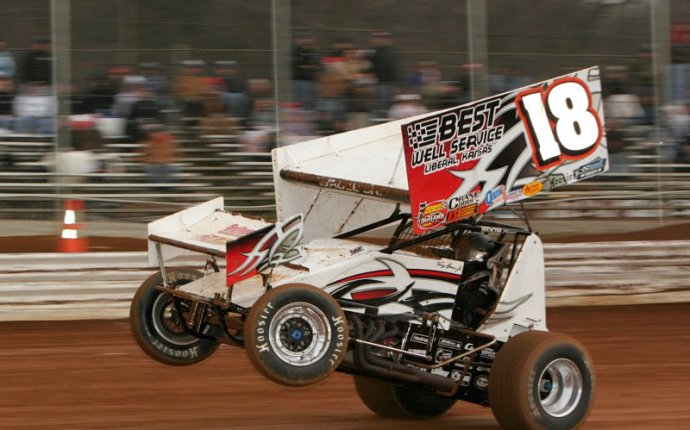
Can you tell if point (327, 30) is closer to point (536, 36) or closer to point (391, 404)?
point (536, 36)

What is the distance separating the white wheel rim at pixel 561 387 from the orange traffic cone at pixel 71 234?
762cm

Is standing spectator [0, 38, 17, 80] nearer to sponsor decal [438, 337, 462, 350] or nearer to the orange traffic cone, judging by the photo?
the orange traffic cone

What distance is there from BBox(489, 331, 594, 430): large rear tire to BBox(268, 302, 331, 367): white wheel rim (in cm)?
124

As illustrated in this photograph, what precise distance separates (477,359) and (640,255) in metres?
7.09

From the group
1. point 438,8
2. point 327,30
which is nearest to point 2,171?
point 327,30

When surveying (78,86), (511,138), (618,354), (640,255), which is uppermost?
(78,86)

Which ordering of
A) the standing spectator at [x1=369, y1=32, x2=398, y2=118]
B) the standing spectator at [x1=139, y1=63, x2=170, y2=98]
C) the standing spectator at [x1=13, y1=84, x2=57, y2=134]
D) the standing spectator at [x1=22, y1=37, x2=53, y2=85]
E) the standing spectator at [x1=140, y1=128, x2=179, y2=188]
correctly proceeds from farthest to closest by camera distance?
the standing spectator at [x1=369, y1=32, x2=398, y2=118], the standing spectator at [x1=139, y1=63, x2=170, y2=98], the standing spectator at [x1=140, y1=128, x2=179, y2=188], the standing spectator at [x1=22, y1=37, x2=53, y2=85], the standing spectator at [x1=13, y1=84, x2=57, y2=134]

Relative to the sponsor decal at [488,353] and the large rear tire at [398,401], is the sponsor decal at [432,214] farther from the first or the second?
the large rear tire at [398,401]

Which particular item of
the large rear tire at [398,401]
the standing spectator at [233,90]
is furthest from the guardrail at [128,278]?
the large rear tire at [398,401]

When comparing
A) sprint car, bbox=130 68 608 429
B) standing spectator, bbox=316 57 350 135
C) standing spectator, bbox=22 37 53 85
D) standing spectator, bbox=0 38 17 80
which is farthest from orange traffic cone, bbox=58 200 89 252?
sprint car, bbox=130 68 608 429

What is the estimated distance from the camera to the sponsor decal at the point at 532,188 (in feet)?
21.5

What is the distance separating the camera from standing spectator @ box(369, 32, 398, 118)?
14031 millimetres

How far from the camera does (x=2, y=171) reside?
1330 cm

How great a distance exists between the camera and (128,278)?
39.1ft
